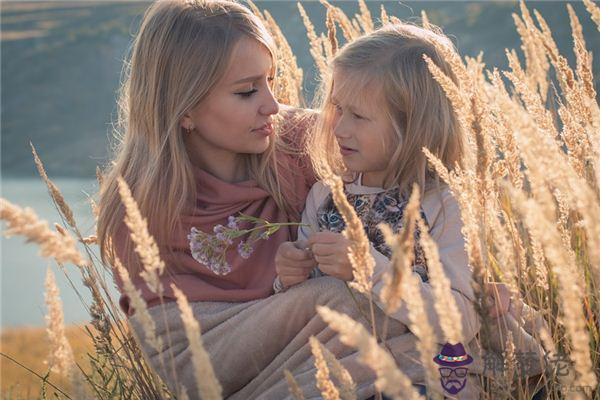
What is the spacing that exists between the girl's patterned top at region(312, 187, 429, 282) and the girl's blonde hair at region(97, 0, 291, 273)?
0.88 ft

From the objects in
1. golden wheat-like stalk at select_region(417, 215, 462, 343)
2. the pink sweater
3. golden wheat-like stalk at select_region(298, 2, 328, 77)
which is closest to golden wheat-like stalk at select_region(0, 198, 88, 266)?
golden wheat-like stalk at select_region(417, 215, 462, 343)

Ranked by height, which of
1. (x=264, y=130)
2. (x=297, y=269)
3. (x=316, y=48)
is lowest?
(x=297, y=269)

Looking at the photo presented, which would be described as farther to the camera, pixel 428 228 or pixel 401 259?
pixel 428 228

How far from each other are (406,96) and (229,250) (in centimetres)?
74

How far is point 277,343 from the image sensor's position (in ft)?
7.31

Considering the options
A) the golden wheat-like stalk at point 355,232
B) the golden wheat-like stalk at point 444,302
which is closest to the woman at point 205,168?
the golden wheat-like stalk at point 355,232

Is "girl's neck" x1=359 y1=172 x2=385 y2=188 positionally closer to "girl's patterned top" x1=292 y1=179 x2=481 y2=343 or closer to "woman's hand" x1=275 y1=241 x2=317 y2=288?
"girl's patterned top" x1=292 y1=179 x2=481 y2=343

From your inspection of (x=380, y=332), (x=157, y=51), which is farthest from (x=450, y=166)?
(x=157, y=51)

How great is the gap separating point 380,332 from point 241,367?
45 cm

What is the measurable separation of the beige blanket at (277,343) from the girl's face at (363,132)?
1.35 ft

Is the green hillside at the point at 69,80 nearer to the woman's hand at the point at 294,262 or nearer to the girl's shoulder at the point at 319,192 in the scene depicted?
the girl's shoulder at the point at 319,192

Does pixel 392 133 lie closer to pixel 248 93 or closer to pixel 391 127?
pixel 391 127

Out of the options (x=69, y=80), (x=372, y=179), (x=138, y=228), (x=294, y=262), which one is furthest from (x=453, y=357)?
(x=69, y=80)

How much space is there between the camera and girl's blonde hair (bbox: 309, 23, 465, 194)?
2.32m
